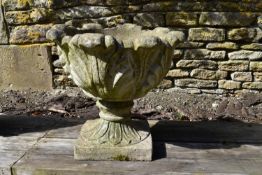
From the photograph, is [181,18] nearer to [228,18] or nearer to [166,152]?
[228,18]

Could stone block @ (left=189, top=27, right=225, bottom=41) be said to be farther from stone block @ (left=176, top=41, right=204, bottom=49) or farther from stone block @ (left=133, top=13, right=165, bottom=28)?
stone block @ (left=133, top=13, right=165, bottom=28)

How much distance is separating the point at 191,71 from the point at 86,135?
6.89 ft

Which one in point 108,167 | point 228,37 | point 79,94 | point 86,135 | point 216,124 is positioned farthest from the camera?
point 79,94

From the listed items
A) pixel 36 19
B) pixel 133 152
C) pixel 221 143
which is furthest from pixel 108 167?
pixel 36 19

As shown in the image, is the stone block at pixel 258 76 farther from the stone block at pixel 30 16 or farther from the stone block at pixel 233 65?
the stone block at pixel 30 16

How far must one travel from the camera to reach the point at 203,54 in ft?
12.6

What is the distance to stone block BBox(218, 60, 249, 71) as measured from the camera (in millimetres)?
3818

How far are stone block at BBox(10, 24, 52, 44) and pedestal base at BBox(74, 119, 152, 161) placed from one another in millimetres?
2183

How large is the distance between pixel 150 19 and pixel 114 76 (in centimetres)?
212

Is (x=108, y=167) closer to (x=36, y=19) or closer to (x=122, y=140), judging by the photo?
(x=122, y=140)

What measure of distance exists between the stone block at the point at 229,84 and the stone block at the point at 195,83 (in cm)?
6

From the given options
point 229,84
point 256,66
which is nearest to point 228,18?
point 256,66

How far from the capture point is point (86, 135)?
201 cm

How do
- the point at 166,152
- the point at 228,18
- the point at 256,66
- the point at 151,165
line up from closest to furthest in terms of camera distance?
the point at 151,165, the point at 166,152, the point at 228,18, the point at 256,66
